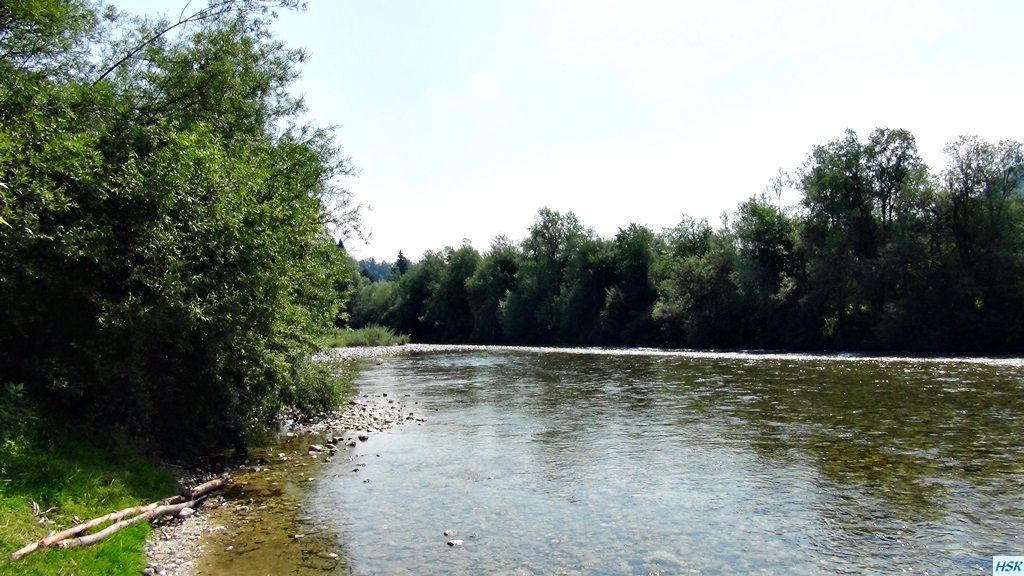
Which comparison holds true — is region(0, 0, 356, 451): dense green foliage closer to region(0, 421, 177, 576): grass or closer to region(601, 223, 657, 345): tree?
region(0, 421, 177, 576): grass

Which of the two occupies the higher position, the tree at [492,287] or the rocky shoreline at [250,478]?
the tree at [492,287]

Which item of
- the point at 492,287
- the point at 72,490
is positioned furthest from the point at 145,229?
the point at 492,287

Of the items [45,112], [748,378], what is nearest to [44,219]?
[45,112]

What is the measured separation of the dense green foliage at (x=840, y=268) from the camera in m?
43.4

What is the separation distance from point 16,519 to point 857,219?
5393 centimetres

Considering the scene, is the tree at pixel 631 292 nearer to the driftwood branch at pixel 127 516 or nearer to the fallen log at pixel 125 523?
the driftwood branch at pixel 127 516

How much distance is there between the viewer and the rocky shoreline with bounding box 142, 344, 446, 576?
29.3 feet

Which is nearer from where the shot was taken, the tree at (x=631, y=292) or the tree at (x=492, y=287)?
the tree at (x=631, y=292)

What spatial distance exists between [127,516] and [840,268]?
50890mm

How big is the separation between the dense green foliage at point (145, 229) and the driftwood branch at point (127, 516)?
208cm

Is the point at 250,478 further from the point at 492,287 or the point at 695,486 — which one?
the point at 492,287

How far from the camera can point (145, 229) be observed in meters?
11.6

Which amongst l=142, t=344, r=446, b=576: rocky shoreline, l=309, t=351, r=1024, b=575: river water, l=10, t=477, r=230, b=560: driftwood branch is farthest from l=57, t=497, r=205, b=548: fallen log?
l=309, t=351, r=1024, b=575: river water

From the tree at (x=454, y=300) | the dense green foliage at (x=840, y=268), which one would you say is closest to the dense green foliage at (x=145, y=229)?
the dense green foliage at (x=840, y=268)
